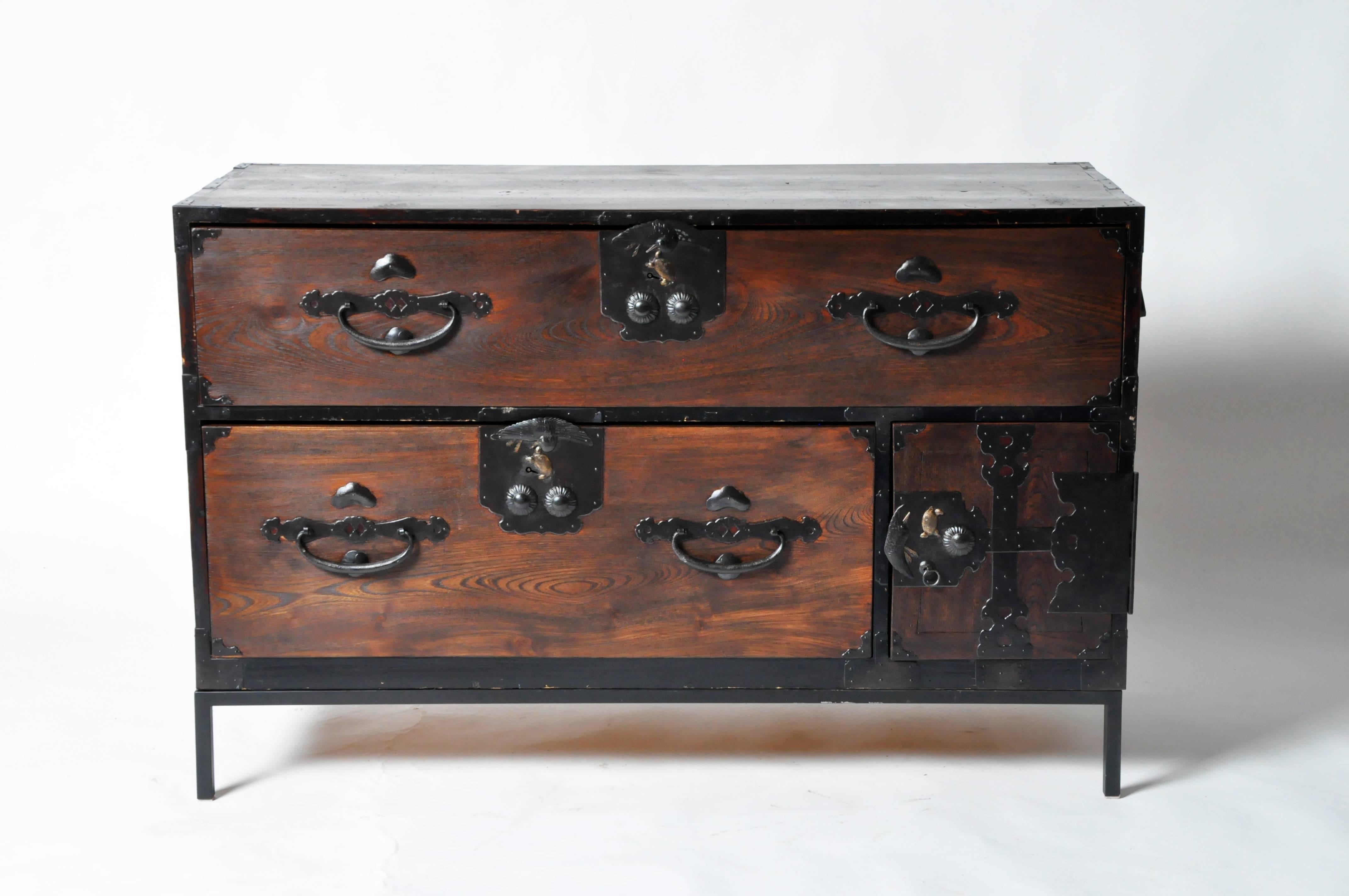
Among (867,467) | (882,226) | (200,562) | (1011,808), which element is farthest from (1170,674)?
(200,562)

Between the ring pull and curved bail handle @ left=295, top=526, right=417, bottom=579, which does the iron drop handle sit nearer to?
the ring pull

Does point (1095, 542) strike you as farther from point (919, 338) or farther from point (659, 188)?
point (659, 188)

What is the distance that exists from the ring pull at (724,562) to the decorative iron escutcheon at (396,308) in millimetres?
497

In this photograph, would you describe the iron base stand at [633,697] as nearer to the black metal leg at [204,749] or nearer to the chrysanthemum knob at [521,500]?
the black metal leg at [204,749]

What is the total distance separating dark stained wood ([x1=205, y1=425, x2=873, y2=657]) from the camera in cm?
286

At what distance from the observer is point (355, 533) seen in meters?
2.88

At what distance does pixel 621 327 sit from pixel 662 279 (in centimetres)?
10

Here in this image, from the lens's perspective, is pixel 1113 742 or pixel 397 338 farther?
pixel 1113 742

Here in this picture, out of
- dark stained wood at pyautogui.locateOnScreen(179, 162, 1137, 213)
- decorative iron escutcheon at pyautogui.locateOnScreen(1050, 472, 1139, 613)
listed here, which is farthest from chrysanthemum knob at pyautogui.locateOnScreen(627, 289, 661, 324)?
decorative iron escutcheon at pyautogui.locateOnScreen(1050, 472, 1139, 613)

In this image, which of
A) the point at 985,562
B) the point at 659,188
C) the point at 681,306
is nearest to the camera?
the point at 681,306

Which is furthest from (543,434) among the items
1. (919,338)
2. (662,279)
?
(919,338)

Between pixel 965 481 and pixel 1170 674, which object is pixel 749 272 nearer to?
pixel 965 481

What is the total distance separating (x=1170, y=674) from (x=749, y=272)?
1390 mm

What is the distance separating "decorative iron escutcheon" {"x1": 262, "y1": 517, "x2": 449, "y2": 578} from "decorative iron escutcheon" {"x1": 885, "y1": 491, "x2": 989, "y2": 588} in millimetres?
759
